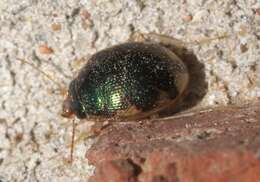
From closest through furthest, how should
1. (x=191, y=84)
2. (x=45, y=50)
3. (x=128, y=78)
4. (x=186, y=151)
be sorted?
1. (x=186, y=151)
2. (x=128, y=78)
3. (x=191, y=84)
4. (x=45, y=50)

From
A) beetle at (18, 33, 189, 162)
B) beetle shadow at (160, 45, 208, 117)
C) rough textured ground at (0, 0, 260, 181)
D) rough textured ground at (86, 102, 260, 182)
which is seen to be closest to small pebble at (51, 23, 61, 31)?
rough textured ground at (0, 0, 260, 181)

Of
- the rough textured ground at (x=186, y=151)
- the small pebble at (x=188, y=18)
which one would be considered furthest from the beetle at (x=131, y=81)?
the small pebble at (x=188, y=18)

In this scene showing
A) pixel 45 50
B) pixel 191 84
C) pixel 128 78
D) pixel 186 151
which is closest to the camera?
pixel 186 151

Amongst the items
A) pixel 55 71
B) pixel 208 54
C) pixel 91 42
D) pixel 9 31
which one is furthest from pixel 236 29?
pixel 9 31

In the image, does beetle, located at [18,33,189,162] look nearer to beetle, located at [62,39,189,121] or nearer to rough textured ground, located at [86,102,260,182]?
beetle, located at [62,39,189,121]

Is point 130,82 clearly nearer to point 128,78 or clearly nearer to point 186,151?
point 128,78

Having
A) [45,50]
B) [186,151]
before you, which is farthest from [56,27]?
[186,151]
